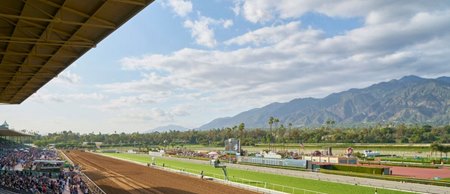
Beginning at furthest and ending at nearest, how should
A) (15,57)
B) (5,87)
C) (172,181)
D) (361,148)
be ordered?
(361,148) < (172,181) < (5,87) < (15,57)

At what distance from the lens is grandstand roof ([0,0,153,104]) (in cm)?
1147

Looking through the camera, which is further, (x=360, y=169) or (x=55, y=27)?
(x=360, y=169)

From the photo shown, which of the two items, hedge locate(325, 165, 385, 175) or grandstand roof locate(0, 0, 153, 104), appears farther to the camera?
hedge locate(325, 165, 385, 175)

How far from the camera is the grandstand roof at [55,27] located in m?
11.5

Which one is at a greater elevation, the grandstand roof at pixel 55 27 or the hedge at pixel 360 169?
the grandstand roof at pixel 55 27

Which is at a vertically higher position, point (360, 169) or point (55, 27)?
point (55, 27)

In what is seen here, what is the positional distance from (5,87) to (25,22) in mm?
18905

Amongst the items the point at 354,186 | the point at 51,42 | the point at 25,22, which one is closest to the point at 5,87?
the point at 51,42

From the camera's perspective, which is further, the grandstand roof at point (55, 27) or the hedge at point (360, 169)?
the hedge at point (360, 169)

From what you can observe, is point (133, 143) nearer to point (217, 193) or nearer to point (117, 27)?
point (217, 193)

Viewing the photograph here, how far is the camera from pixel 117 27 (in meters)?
13.1

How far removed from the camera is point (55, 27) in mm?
13617

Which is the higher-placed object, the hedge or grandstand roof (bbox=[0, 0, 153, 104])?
grandstand roof (bbox=[0, 0, 153, 104])

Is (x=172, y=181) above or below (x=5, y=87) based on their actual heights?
below
